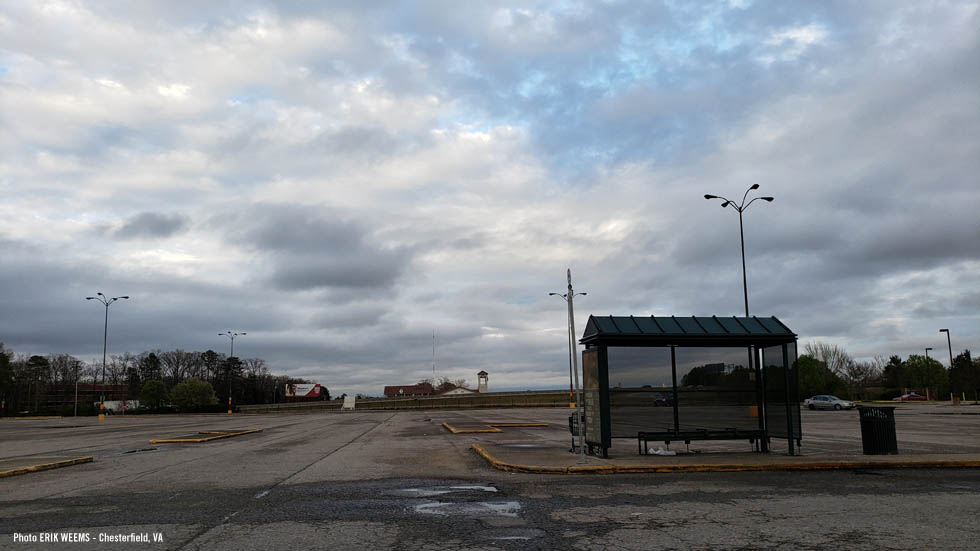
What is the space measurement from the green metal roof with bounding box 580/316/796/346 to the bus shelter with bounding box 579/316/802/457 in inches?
0.9

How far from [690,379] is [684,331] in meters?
1.42

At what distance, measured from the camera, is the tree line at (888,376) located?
8388cm

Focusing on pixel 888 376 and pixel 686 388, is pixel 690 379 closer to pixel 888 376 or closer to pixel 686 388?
pixel 686 388

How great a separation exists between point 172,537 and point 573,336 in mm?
8294

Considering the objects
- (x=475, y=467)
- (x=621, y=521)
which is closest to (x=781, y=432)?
(x=475, y=467)

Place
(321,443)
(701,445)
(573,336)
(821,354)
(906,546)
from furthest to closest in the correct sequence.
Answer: (821,354) → (321,443) → (701,445) → (573,336) → (906,546)

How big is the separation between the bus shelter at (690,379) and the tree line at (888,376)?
70.0 meters

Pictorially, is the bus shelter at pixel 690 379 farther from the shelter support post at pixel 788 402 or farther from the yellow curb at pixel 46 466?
the yellow curb at pixel 46 466

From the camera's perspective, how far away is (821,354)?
105m

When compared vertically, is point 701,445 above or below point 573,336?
below

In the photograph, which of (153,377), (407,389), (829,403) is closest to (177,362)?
(153,377)

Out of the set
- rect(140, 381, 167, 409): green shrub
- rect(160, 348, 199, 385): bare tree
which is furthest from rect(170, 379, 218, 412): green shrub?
rect(160, 348, 199, 385): bare tree

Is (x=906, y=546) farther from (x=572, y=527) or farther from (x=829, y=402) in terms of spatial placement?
(x=829, y=402)

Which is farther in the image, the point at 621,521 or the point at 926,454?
the point at 926,454
